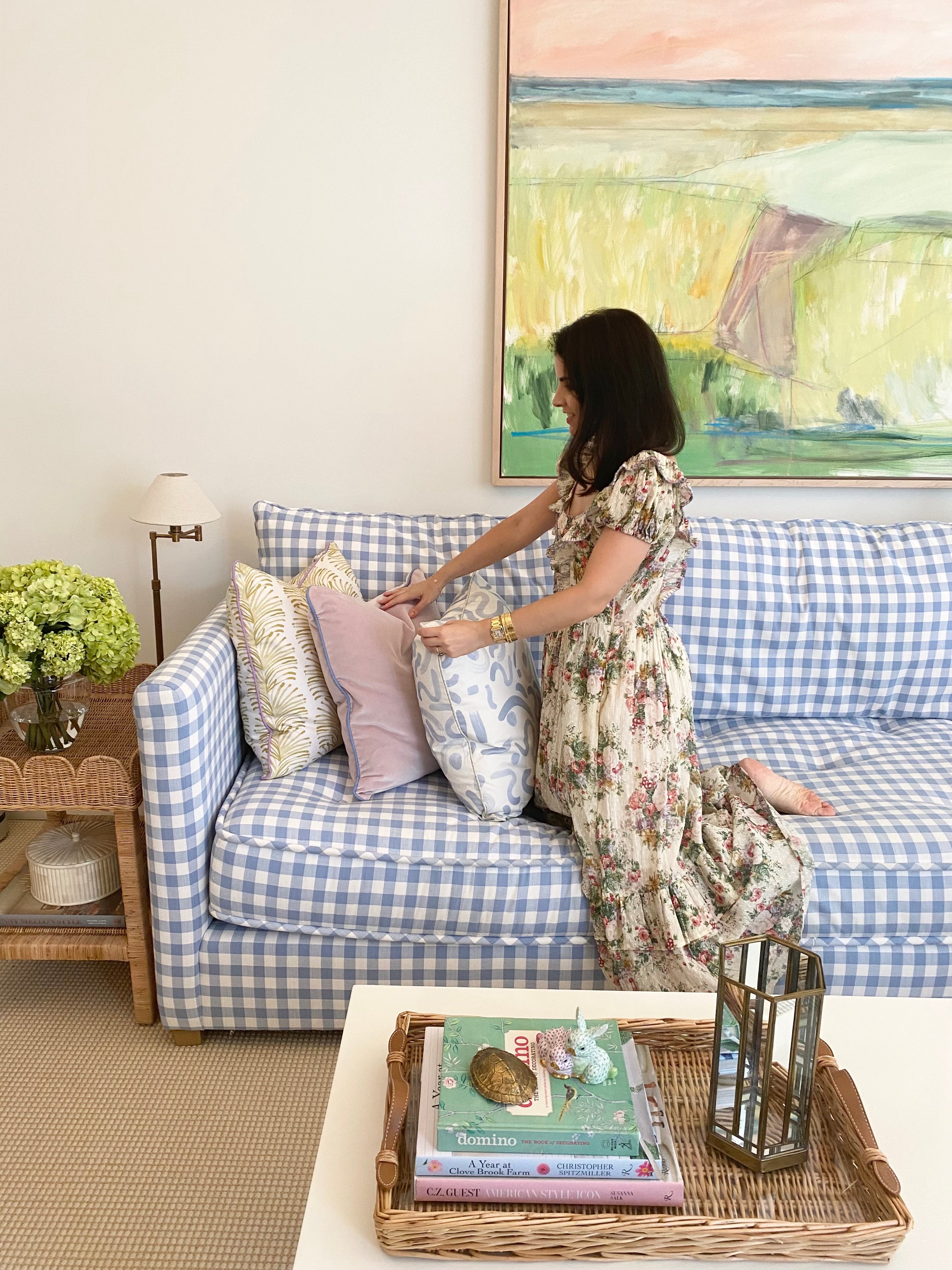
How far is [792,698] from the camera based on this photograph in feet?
7.54

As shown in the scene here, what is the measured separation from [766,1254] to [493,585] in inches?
59.0

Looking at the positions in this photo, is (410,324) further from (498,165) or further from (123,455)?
(123,455)

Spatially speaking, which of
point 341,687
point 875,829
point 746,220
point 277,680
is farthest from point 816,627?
point 277,680

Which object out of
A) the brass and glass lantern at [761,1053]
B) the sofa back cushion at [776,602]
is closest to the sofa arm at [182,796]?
the sofa back cushion at [776,602]

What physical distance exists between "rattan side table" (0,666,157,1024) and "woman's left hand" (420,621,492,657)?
1.94ft

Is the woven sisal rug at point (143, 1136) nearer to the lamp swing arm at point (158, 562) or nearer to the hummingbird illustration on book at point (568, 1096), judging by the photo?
the hummingbird illustration on book at point (568, 1096)

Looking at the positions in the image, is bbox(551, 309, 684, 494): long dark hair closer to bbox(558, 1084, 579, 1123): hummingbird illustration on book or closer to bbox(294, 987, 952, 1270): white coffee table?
bbox(294, 987, 952, 1270): white coffee table

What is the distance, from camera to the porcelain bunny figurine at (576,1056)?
1.12m

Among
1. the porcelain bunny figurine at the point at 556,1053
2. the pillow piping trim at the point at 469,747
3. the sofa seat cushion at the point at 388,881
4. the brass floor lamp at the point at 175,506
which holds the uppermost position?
the brass floor lamp at the point at 175,506

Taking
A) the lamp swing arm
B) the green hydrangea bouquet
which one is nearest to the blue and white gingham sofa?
the green hydrangea bouquet

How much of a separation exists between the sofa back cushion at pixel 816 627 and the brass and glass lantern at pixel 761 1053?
48.0 inches

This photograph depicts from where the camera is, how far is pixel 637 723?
180 cm

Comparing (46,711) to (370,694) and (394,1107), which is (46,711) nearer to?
(370,694)

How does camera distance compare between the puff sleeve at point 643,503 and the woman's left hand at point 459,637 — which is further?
the woman's left hand at point 459,637
